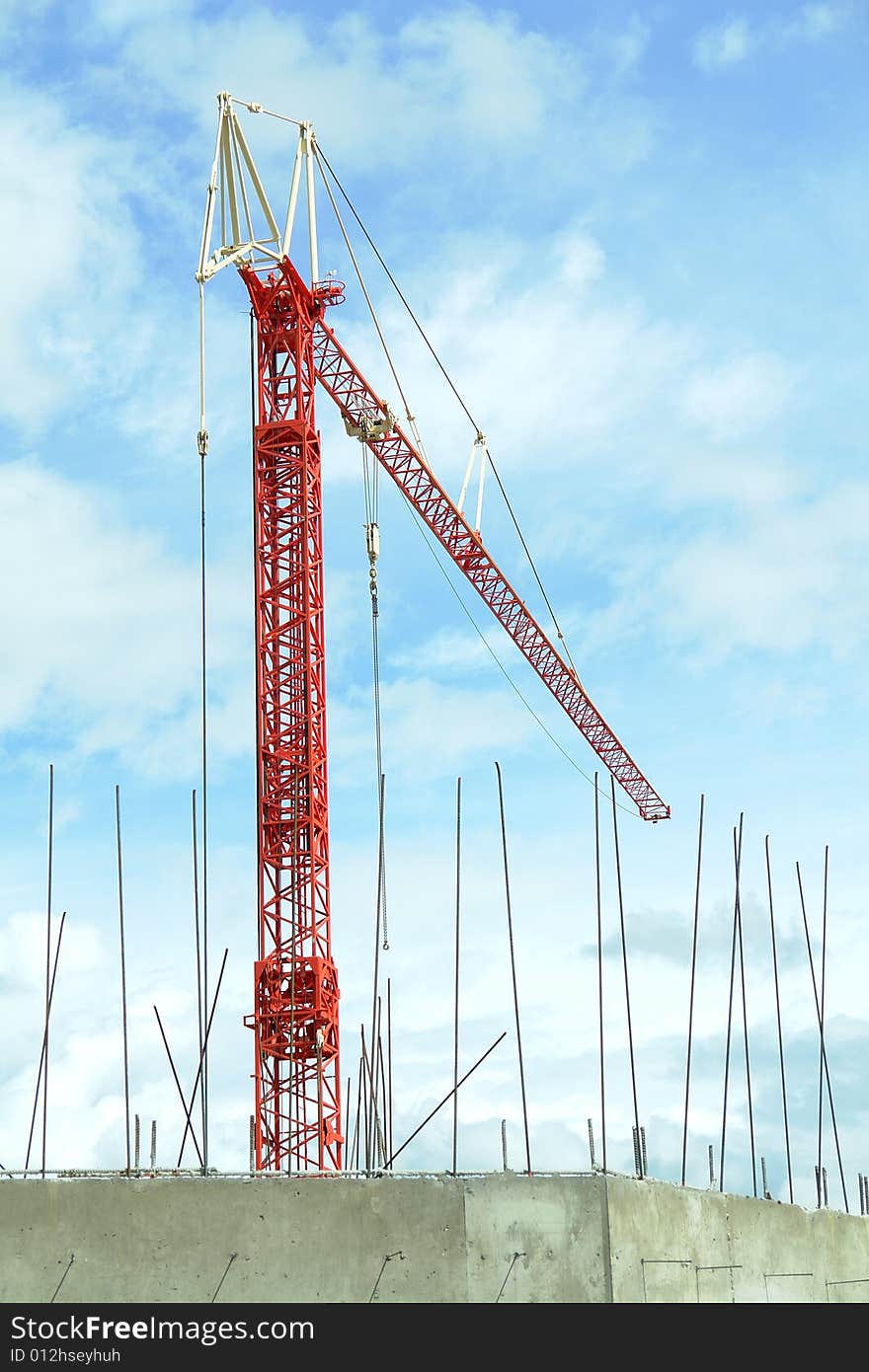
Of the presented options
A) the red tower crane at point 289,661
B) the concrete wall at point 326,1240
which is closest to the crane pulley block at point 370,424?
the red tower crane at point 289,661

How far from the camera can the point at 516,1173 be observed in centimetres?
1828

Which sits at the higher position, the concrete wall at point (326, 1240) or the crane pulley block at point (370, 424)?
the crane pulley block at point (370, 424)

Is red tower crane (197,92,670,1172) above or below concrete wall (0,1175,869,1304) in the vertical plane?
above

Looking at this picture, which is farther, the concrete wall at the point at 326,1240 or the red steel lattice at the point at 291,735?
the red steel lattice at the point at 291,735

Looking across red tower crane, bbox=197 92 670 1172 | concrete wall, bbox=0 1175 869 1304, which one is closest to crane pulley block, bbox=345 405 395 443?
red tower crane, bbox=197 92 670 1172

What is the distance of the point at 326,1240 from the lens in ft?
58.4

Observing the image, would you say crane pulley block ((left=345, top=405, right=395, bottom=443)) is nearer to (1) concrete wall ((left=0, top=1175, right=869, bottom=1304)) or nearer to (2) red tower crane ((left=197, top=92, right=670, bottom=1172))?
(2) red tower crane ((left=197, top=92, right=670, bottom=1172))

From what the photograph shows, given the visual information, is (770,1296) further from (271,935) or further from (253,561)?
(253,561)

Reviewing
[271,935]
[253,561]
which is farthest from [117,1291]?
[253,561]

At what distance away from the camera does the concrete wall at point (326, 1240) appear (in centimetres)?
1766

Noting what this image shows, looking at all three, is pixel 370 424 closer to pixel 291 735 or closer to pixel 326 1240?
pixel 291 735

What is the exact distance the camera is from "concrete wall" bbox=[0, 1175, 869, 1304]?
1766cm

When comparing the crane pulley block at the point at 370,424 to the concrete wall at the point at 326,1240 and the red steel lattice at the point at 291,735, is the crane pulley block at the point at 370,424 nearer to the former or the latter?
the red steel lattice at the point at 291,735
